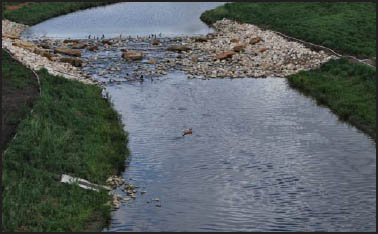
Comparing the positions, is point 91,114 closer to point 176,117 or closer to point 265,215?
point 176,117

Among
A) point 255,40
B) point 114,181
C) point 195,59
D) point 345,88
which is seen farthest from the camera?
point 255,40

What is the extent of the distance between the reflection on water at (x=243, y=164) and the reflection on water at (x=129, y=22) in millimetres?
24187

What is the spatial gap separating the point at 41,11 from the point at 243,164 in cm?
5218

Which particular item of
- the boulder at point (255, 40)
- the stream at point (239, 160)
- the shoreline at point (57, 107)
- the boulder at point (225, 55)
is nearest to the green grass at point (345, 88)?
the stream at point (239, 160)

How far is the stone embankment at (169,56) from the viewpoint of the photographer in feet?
136

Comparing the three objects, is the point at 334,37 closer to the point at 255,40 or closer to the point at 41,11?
the point at 255,40

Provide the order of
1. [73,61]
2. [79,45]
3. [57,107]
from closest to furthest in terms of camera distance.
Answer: [57,107] → [73,61] → [79,45]

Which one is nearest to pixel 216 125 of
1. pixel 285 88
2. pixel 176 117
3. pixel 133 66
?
pixel 176 117

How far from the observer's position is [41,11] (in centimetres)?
7125

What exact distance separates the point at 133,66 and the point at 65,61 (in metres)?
4.79

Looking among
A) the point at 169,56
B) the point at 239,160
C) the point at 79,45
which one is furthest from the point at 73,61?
the point at 239,160

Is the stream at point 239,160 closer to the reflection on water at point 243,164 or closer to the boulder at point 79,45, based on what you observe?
the reflection on water at point 243,164

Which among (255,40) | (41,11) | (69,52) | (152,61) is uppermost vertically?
(41,11)

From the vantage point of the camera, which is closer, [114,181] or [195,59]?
[114,181]
